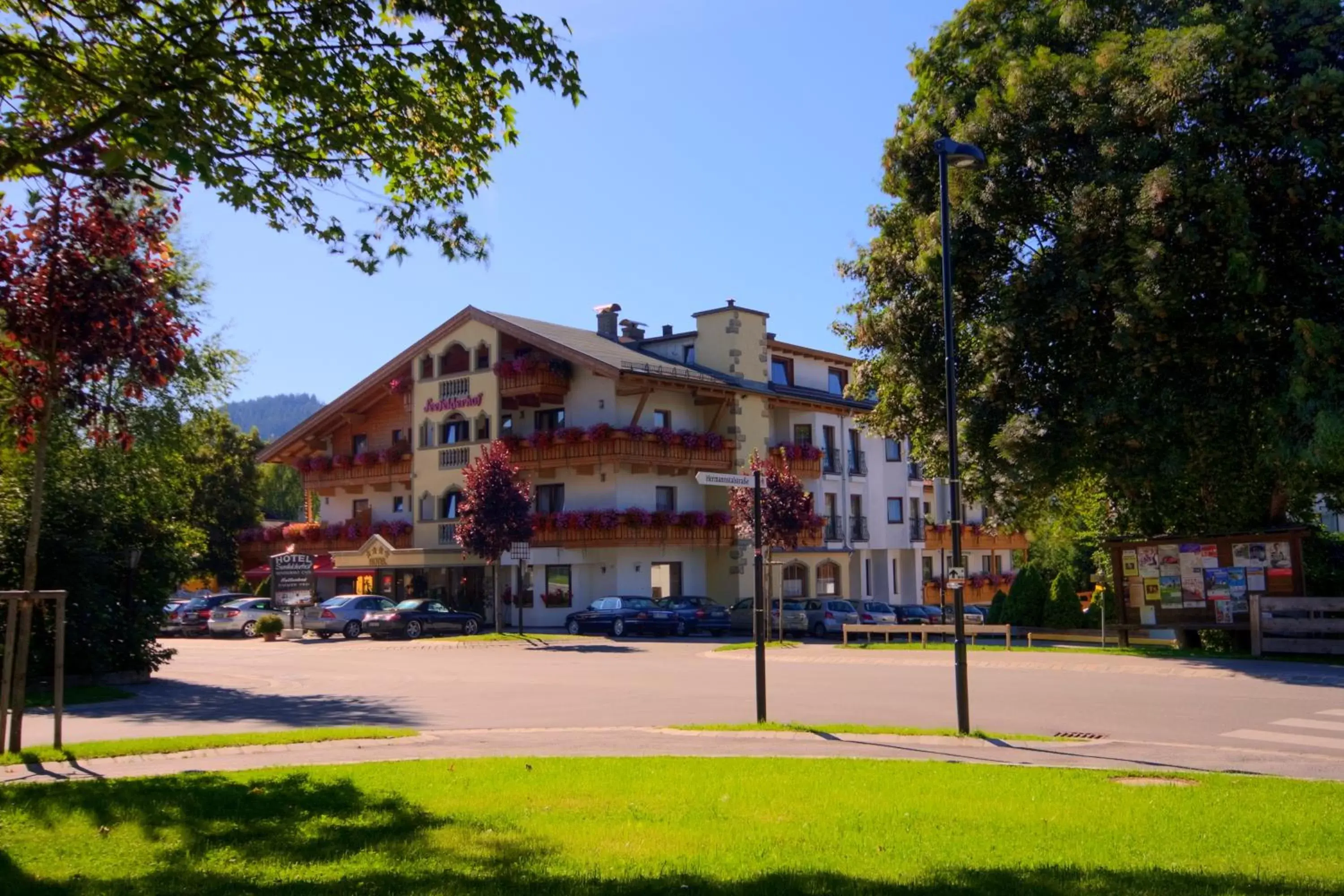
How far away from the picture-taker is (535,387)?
151ft

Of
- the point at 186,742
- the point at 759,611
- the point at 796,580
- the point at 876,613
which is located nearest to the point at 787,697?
the point at 759,611

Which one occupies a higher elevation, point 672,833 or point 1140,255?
point 1140,255

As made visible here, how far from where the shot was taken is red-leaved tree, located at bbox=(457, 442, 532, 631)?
3975 centimetres

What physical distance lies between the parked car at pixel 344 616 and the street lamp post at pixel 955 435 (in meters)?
29.6

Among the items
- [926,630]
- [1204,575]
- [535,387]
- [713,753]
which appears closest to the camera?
[713,753]

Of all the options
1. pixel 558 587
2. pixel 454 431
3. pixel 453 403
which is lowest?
pixel 558 587

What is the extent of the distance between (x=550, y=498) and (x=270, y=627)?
37.8ft

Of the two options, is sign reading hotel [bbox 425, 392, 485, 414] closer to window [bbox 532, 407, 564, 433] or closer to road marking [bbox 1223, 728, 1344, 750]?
window [bbox 532, 407, 564, 433]

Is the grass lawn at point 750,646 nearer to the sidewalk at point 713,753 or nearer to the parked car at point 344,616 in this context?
the parked car at point 344,616

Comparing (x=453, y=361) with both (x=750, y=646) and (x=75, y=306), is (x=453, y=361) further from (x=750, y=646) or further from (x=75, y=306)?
(x=75, y=306)

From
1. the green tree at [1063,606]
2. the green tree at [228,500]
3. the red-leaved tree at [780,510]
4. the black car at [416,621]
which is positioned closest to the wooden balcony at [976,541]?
the green tree at [1063,606]

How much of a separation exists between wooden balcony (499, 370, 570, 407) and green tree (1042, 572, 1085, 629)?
19.9 meters

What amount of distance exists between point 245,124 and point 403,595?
4114cm

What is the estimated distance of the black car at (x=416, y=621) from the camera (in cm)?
3928
